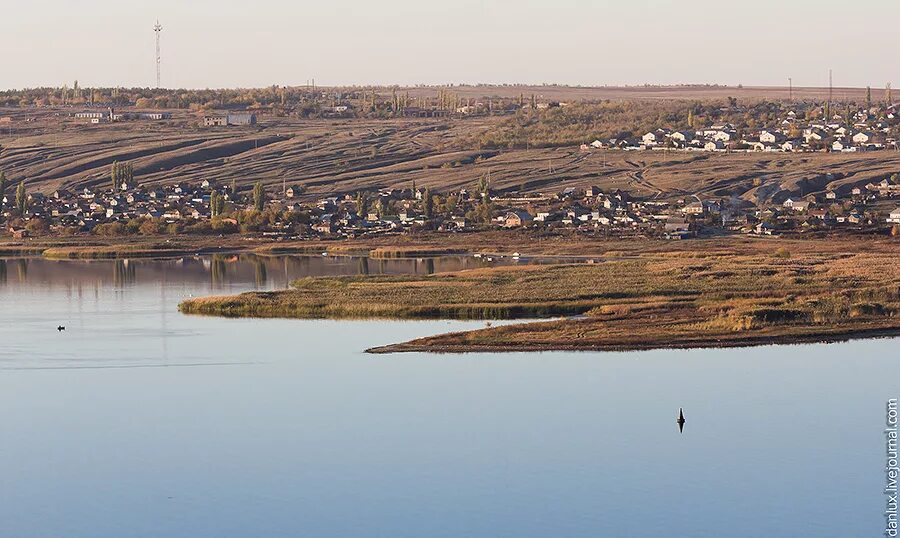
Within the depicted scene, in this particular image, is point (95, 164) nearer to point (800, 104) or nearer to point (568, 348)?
point (800, 104)

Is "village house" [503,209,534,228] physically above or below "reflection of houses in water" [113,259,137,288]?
above

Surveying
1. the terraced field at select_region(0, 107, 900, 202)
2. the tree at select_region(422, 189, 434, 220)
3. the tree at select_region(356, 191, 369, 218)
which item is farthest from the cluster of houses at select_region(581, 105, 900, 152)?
the tree at select_region(422, 189, 434, 220)

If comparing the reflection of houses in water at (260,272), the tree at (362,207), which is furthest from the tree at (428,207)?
the reflection of houses in water at (260,272)

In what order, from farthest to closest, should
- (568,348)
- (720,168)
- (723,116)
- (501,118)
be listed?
(501,118) < (723,116) < (720,168) < (568,348)

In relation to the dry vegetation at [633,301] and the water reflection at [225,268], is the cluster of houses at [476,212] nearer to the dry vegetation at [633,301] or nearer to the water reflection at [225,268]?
the water reflection at [225,268]

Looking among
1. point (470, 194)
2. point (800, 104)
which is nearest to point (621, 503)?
point (470, 194)

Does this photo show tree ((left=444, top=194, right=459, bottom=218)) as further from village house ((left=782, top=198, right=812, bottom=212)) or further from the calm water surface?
the calm water surface
